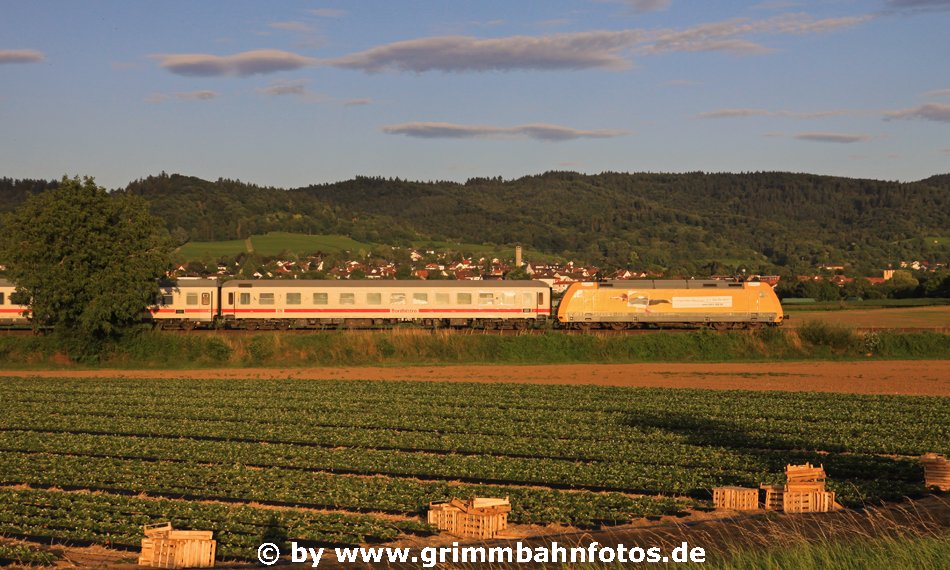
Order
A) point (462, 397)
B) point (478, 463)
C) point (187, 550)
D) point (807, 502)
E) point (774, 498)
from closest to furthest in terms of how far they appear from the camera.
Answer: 1. point (187, 550)
2. point (807, 502)
3. point (774, 498)
4. point (478, 463)
5. point (462, 397)

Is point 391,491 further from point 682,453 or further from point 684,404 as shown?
point 684,404

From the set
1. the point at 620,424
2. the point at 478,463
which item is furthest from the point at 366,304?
the point at 478,463

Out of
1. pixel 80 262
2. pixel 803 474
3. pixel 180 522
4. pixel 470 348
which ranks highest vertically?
pixel 80 262

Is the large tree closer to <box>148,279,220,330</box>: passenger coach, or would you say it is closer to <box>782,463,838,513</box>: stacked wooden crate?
<box>148,279,220,330</box>: passenger coach

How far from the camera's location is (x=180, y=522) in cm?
1728

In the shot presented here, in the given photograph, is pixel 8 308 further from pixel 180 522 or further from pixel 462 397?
pixel 180 522

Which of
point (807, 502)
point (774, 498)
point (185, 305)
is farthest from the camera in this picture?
point (185, 305)

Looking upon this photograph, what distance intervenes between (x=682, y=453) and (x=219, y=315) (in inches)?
1537

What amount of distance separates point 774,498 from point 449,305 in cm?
4049

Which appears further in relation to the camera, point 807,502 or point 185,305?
point 185,305

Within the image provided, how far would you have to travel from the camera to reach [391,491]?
64.9 ft

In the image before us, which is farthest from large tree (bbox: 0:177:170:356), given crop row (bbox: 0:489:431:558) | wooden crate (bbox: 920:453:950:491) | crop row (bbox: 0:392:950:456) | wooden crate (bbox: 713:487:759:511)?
wooden crate (bbox: 920:453:950:491)

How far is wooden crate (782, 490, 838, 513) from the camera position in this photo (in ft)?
57.7

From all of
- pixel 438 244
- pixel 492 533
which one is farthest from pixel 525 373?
pixel 438 244
